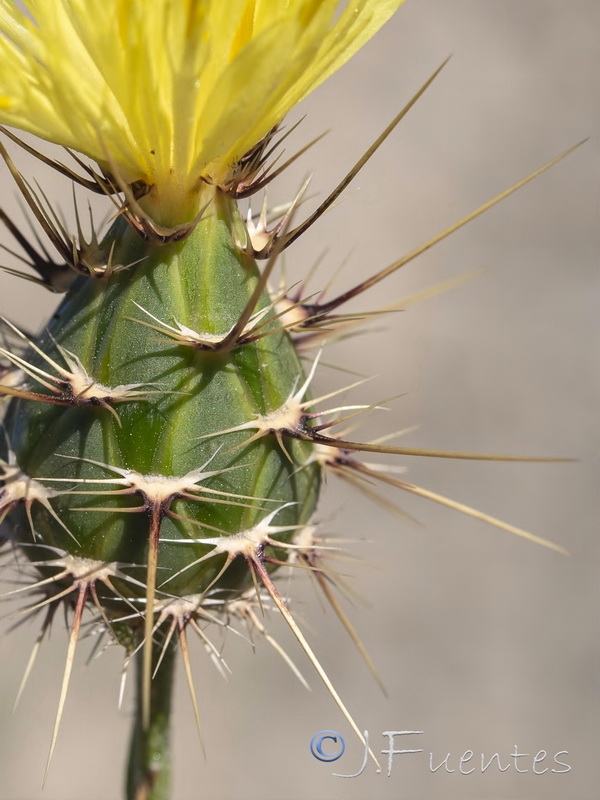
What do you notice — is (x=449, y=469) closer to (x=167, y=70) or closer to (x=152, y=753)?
(x=152, y=753)

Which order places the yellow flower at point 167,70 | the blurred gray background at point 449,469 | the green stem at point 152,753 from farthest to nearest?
Answer: the blurred gray background at point 449,469 → the green stem at point 152,753 → the yellow flower at point 167,70

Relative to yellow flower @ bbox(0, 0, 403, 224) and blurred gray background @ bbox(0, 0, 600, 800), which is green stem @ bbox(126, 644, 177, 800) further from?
blurred gray background @ bbox(0, 0, 600, 800)

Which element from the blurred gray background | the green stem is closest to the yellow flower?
the green stem

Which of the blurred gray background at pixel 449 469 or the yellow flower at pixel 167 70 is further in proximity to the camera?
the blurred gray background at pixel 449 469

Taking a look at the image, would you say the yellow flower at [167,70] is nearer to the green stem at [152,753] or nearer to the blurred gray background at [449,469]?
the green stem at [152,753]

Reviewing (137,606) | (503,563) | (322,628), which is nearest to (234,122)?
(137,606)

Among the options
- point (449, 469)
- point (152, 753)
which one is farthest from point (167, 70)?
point (449, 469)

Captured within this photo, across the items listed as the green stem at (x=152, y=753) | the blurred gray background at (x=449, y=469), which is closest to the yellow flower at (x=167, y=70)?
the green stem at (x=152, y=753)
